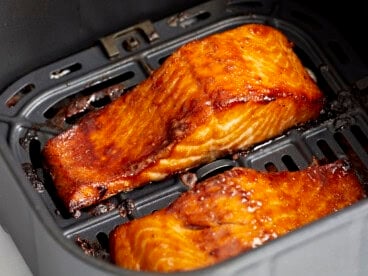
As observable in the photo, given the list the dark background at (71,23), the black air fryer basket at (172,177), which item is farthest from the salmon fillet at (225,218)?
the dark background at (71,23)

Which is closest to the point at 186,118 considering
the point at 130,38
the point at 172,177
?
the point at 172,177

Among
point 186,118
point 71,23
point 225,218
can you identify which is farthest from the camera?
point 71,23

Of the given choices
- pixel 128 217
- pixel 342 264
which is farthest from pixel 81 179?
pixel 342 264

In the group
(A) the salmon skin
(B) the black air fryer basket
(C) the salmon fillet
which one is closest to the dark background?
(B) the black air fryer basket

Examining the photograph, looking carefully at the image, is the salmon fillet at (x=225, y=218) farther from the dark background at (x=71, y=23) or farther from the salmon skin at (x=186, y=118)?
the dark background at (x=71, y=23)

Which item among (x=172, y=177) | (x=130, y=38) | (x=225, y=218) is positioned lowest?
(x=225, y=218)

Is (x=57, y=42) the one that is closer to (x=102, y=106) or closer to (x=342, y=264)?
(x=102, y=106)

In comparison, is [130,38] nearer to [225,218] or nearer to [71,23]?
[71,23]
